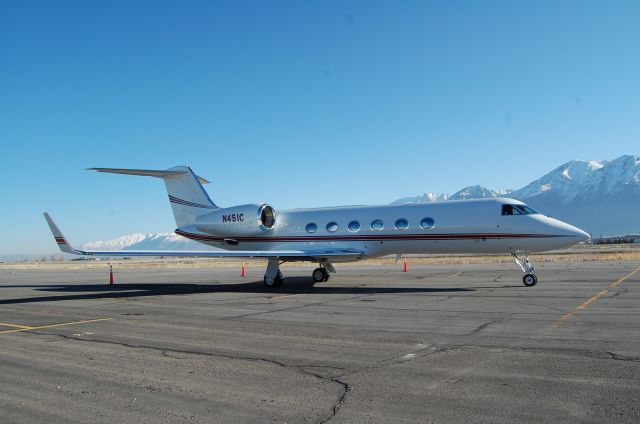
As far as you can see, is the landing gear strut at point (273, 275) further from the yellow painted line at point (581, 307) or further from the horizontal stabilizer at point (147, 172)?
the yellow painted line at point (581, 307)

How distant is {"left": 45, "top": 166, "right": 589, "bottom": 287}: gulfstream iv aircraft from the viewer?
17.8 meters

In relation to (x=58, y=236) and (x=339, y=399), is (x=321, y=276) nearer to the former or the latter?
(x=58, y=236)

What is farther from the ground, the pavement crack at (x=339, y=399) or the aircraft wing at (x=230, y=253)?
the aircraft wing at (x=230, y=253)

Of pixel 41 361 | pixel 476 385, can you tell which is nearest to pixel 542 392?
pixel 476 385

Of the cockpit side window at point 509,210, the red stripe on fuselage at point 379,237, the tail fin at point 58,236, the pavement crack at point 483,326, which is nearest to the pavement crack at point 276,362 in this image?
the pavement crack at point 483,326

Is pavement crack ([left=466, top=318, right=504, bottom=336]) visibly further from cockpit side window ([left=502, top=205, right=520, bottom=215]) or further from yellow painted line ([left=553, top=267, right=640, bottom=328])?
cockpit side window ([left=502, top=205, right=520, bottom=215])

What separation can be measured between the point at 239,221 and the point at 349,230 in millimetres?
4796

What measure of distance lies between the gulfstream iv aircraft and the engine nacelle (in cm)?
4

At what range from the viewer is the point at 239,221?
21.9 m

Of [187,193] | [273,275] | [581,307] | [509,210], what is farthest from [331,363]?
[187,193]

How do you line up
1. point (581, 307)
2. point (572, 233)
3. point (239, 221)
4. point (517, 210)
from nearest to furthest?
point (581, 307)
point (572, 233)
point (517, 210)
point (239, 221)

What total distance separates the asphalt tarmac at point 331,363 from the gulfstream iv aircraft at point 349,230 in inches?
191

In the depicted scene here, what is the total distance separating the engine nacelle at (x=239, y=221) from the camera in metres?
21.8

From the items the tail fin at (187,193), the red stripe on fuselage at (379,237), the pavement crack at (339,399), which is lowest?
the pavement crack at (339,399)
